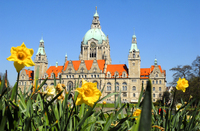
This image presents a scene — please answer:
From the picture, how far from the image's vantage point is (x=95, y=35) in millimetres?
59906

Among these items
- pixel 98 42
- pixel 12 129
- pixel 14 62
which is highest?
pixel 98 42

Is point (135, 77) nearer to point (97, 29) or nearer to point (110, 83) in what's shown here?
point (110, 83)

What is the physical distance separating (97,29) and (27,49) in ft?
201

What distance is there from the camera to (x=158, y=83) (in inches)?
1930

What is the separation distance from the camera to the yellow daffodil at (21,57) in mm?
1488

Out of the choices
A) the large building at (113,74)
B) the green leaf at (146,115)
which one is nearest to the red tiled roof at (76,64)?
the large building at (113,74)

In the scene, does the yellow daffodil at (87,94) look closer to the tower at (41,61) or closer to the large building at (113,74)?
the large building at (113,74)

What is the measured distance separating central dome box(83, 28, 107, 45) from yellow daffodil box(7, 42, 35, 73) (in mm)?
57777

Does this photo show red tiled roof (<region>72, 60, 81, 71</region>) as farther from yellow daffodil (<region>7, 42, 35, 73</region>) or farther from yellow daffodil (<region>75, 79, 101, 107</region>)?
yellow daffodil (<region>75, 79, 101, 107</region>)

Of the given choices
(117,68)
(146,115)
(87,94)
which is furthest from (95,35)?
(146,115)

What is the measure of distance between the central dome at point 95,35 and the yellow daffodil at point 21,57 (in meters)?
57.8

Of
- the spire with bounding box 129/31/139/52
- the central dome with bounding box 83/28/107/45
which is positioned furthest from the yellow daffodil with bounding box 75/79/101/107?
the central dome with bounding box 83/28/107/45

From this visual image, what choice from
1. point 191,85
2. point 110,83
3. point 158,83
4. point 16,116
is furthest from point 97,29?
point 16,116

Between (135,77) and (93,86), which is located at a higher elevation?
(135,77)
